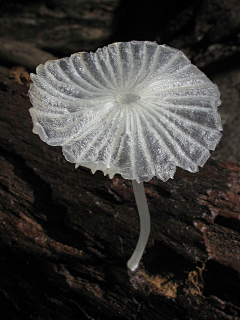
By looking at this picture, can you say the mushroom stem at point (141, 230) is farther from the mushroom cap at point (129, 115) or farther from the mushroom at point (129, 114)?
the mushroom cap at point (129, 115)

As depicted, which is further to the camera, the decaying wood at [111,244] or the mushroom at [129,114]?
the decaying wood at [111,244]

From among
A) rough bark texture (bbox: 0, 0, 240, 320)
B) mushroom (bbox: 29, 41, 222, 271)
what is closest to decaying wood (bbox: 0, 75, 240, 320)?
rough bark texture (bbox: 0, 0, 240, 320)

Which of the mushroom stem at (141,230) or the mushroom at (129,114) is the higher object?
the mushroom at (129,114)

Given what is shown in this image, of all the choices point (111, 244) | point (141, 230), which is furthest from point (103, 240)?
point (141, 230)

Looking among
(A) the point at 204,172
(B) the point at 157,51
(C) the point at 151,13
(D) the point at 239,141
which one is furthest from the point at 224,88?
(B) the point at 157,51

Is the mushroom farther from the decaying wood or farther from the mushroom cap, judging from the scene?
the decaying wood

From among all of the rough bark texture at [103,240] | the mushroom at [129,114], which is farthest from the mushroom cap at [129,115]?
the rough bark texture at [103,240]

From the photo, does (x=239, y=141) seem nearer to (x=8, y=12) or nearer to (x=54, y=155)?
(x=54, y=155)
